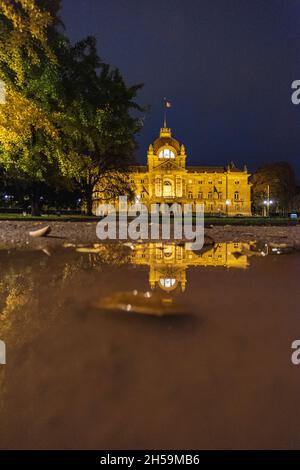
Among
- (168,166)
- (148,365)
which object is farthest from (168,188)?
(148,365)

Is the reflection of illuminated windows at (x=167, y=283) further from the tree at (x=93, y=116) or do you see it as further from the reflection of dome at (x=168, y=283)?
the tree at (x=93, y=116)

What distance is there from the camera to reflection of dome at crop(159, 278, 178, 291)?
555 centimetres

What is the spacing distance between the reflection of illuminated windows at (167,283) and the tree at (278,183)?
86532 millimetres

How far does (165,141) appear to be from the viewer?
4882 inches

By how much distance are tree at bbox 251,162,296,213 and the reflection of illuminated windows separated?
86.5 meters

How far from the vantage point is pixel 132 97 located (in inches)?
992

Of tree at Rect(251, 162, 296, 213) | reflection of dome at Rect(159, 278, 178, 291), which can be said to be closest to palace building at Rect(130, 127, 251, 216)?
tree at Rect(251, 162, 296, 213)

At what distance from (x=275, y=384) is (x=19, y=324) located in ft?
7.74

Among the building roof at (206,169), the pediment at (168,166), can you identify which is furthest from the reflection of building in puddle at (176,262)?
the building roof at (206,169)

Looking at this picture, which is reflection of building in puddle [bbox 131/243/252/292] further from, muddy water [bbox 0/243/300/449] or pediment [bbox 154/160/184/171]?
pediment [bbox 154/160/184/171]

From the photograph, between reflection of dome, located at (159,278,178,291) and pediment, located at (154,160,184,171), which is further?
pediment, located at (154,160,184,171)

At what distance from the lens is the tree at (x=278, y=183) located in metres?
88.8
